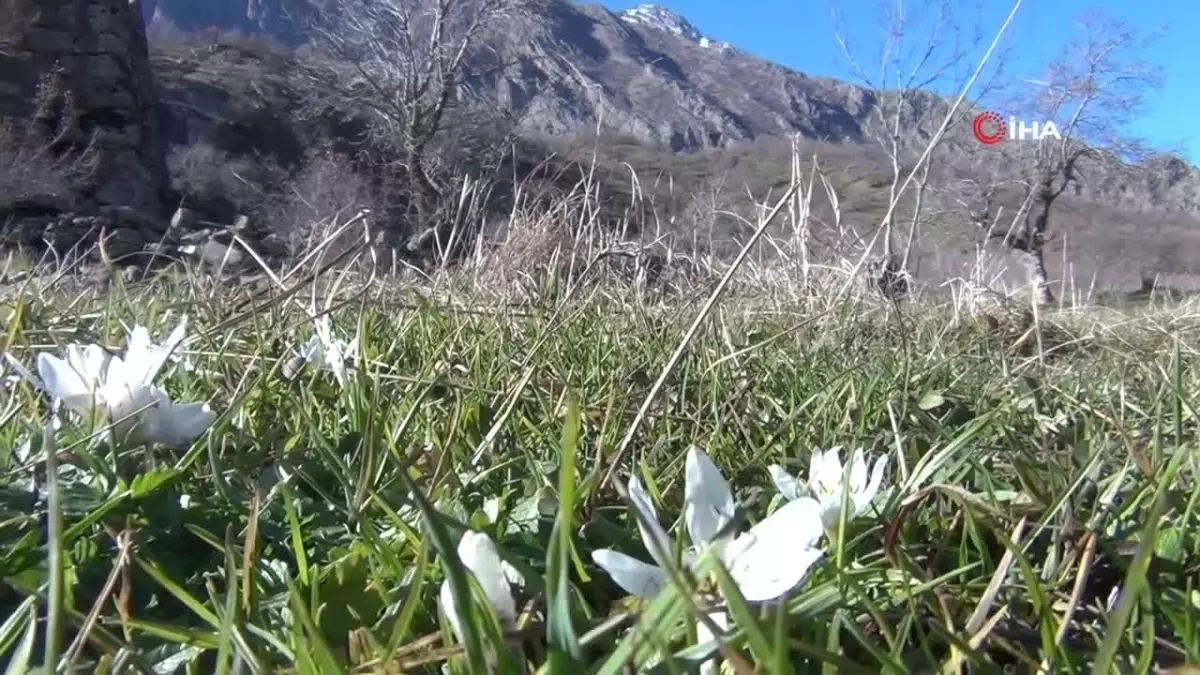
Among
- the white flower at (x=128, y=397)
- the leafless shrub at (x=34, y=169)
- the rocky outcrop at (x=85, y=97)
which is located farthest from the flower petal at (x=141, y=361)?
the rocky outcrop at (x=85, y=97)

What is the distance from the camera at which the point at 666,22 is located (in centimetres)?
7375

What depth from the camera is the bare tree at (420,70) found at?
13.4m

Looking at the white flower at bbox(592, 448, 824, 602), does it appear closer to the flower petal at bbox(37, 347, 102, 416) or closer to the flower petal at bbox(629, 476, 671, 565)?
the flower petal at bbox(629, 476, 671, 565)

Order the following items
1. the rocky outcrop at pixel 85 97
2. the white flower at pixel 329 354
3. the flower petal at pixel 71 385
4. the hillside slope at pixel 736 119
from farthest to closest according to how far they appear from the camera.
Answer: the hillside slope at pixel 736 119
the rocky outcrop at pixel 85 97
the white flower at pixel 329 354
the flower petal at pixel 71 385

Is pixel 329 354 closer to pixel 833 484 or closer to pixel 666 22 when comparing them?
pixel 833 484

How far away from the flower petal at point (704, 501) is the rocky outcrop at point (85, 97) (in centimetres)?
1062

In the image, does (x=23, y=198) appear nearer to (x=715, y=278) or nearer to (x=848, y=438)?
Answer: (x=715, y=278)

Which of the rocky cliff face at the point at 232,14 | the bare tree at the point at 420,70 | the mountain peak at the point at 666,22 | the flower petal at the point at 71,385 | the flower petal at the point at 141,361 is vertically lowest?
the flower petal at the point at 71,385

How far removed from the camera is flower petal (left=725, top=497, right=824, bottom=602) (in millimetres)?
283

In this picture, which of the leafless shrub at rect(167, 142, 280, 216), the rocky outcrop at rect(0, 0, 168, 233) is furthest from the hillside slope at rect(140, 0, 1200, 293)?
the rocky outcrop at rect(0, 0, 168, 233)

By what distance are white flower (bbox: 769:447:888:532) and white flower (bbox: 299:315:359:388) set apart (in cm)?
34

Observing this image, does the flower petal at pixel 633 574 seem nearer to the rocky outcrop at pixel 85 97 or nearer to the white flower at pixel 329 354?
the white flower at pixel 329 354

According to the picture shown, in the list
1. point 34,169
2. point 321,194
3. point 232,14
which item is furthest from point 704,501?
point 232,14

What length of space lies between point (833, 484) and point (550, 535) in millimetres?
136
